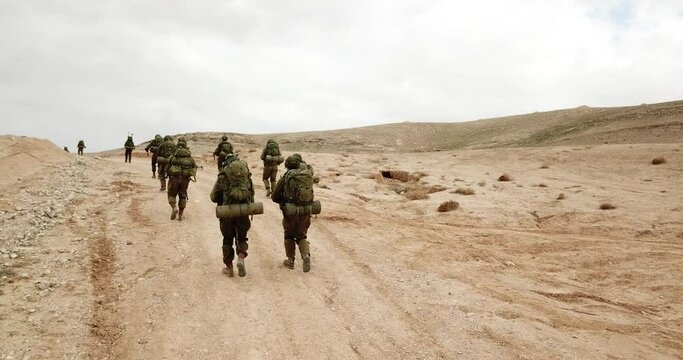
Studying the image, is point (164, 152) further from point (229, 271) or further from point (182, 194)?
point (229, 271)

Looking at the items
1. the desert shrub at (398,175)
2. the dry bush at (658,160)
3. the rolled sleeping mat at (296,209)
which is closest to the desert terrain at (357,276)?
the rolled sleeping mat at (296,209)

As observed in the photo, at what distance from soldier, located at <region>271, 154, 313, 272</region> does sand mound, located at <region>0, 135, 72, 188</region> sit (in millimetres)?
14299

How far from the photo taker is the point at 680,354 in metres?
7.04

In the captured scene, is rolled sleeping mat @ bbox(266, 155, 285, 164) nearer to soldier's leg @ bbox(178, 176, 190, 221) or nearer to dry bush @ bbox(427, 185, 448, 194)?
soldier's leg @ bbox(178, 176, 190, 221)

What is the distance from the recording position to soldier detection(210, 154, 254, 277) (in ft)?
28.3

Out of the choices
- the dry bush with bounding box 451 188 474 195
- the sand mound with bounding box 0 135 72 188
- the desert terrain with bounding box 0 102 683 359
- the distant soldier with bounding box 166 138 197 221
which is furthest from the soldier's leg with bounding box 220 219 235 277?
the dry bush with bounding box 451 188 474 195

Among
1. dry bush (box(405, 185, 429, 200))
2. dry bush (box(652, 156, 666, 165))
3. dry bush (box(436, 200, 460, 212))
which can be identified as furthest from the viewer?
dry bush (box(652, 156, 666, 165))

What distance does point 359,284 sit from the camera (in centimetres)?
912

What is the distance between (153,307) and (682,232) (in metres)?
15.1

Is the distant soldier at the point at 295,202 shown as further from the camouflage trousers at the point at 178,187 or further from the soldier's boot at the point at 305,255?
the camouflage trousers at the point at 178,187

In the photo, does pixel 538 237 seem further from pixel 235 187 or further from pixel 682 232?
pixel 235 187

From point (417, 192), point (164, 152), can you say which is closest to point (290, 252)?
point (164, 152)

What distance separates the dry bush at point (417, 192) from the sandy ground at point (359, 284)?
→ 2192mm

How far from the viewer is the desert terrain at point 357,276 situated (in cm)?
664
